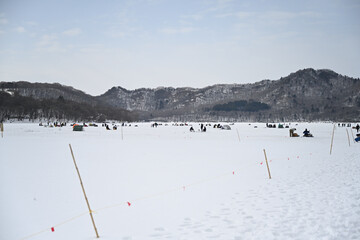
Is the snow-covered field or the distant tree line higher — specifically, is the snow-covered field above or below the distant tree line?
below

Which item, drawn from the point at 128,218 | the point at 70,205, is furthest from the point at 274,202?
the point at 70,205

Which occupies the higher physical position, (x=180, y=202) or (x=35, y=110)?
(x=35, y=110)

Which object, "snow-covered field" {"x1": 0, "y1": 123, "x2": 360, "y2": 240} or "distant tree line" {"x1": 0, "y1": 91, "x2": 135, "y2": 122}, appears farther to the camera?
"distant tree line" {"x1": 0, "y1": 91, "x2": 135, "y2": 122}

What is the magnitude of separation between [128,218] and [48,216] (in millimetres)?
2189

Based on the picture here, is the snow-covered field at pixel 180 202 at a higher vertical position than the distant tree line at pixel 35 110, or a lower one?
lower

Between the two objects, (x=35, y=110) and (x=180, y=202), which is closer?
(x=180, y=202)

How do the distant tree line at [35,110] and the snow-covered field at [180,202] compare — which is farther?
the distant tree line at [35,110]

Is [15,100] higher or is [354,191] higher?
[15,100]

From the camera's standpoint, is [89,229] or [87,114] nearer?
[89,229]

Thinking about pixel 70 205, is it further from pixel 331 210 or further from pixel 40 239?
pixel 331 210

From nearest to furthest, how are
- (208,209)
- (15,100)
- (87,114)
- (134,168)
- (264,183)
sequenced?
(208,209) < (264,183) < (134,168) < (15,100) < (87,114)

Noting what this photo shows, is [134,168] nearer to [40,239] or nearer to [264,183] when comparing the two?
[264,183]

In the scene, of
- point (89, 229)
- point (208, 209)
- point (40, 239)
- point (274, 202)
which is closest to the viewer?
point (40, 239)

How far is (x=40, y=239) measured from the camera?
604 centimetres
